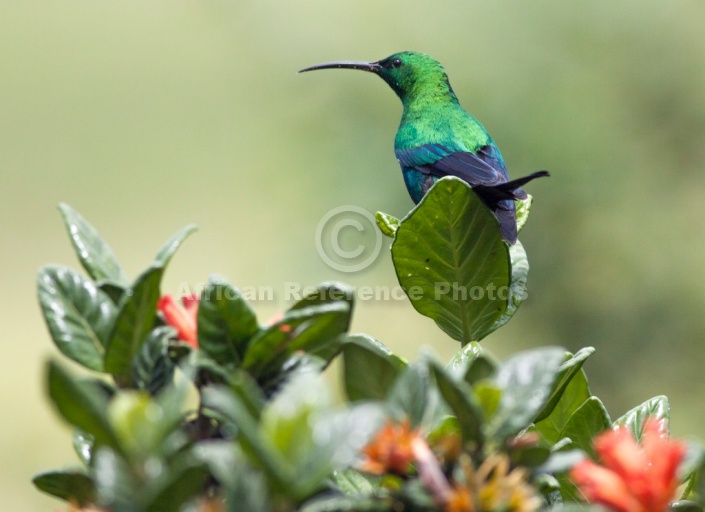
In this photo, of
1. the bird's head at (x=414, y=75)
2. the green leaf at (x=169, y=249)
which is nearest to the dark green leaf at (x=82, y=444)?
the green leaf at (x=169, y=249)

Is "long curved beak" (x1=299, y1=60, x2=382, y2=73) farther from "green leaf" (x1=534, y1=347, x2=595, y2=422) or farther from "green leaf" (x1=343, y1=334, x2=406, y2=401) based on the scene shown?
"green leaf" (x1=343, y1=334, x2=406, y2=401)

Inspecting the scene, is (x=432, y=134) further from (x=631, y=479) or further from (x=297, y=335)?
(x=631, y=479)

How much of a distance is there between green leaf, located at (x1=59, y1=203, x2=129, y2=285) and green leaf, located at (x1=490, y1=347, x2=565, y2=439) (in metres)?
0.30

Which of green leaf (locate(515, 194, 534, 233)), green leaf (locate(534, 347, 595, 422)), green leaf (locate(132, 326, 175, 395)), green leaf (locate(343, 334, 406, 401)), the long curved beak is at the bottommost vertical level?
green leaf (locate(534, 347, 595, 422))

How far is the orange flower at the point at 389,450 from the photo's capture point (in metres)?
0.49

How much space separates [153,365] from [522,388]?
0.80ft

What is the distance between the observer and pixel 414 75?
3.52 meters

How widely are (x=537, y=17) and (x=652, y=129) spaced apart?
111cm

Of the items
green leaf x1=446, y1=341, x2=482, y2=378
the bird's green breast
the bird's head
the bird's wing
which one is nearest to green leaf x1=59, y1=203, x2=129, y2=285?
green leaf x1=446, y1=341, x2=482, y2=378

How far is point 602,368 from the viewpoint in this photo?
5.08 metres

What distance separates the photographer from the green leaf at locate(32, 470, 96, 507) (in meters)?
0.58

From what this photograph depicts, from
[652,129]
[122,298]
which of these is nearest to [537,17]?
[652,129]

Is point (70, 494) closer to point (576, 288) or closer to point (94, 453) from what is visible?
point (94, 453)

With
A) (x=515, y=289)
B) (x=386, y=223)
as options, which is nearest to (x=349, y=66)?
(x=386, y=223)
